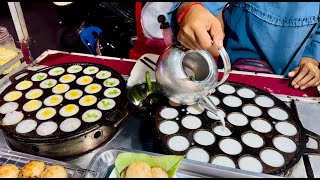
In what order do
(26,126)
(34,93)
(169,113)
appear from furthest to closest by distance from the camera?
(34,93) → (169,113) → (26,126)

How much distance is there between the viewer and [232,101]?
6.97 ft

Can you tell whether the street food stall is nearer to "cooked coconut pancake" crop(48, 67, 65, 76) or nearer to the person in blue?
"cooked coconut pancake" crop(48, 67, 65, 76)

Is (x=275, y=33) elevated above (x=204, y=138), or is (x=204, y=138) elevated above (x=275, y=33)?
(x=275, y=33)

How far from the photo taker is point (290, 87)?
250cm

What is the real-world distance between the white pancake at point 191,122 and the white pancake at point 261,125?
359 millimetres

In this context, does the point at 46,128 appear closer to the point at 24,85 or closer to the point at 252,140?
the point at 24,85

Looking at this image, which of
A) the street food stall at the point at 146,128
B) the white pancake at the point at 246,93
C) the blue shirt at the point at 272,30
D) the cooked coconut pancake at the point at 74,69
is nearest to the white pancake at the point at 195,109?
the street food stall at the point at 146,128

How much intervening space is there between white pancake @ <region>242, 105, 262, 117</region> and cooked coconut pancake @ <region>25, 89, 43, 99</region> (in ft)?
5.06

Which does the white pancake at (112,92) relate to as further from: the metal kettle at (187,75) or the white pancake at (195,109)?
the white pancake at (195,109)

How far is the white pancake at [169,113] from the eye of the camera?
196 cm

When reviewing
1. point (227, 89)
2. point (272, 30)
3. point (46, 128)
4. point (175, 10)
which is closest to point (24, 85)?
point (46, 128)

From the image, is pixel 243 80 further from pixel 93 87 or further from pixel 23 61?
pixel 23 61

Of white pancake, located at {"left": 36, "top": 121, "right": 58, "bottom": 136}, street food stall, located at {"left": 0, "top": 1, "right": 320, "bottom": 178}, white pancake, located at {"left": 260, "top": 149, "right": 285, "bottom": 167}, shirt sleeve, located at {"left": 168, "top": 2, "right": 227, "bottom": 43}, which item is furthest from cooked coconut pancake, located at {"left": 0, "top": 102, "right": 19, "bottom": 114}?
white pancake, located at {"left": 260, "top": 149, "right": 285, "bottom": 167}

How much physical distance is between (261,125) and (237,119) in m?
0.16
